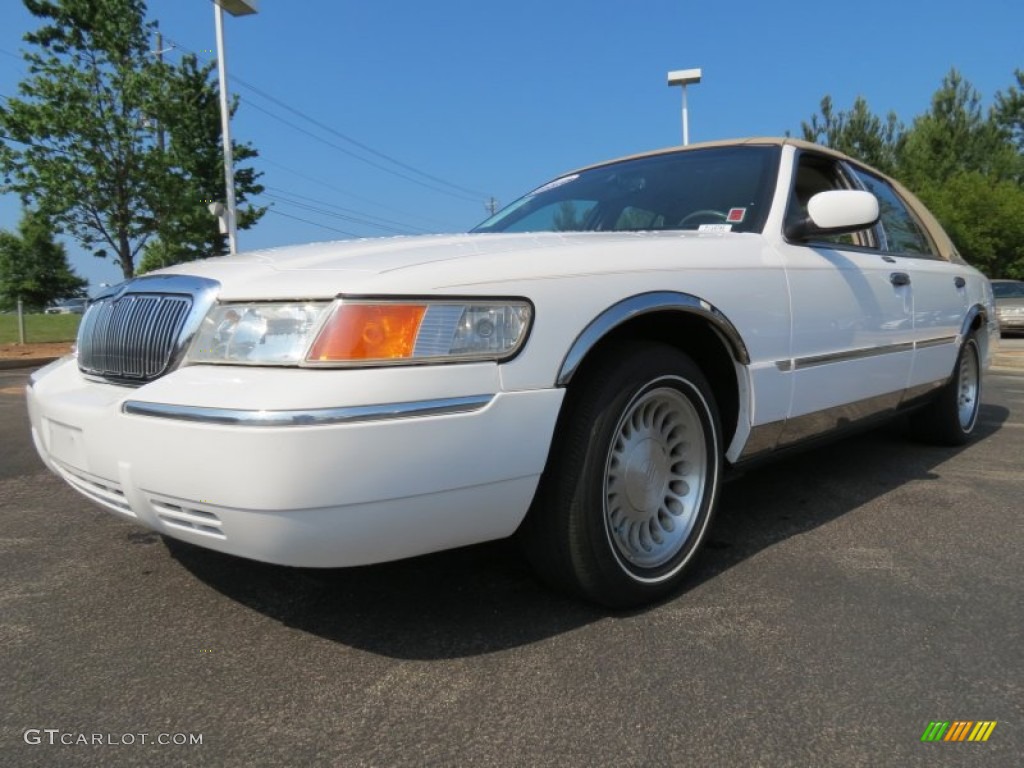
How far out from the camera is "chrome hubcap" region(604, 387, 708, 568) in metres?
2.31

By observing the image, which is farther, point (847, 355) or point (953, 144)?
point (953, 144)

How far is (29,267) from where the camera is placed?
23328 millimetres

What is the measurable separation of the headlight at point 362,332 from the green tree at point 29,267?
24.5 meters

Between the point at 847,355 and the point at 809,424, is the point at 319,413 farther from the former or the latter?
the point at 847,355

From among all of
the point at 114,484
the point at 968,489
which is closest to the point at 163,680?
the point at 114,484

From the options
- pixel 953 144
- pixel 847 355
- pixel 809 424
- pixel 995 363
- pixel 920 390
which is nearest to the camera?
pixel 809 424

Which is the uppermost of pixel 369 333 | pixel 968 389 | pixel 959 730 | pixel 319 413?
pixel 369 333

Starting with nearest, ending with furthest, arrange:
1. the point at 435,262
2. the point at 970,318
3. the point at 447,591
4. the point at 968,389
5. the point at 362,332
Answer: the point at 362,332 < the point at 435,262 < the point at 447,591 < the point at 970,318 < the point at 968,389

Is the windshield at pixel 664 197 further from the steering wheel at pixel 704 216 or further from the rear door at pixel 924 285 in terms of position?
the rear door at pixel 924 285

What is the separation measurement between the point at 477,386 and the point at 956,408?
4064mm

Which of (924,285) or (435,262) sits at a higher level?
(435,262)

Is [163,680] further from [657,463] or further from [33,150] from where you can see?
[33,150]

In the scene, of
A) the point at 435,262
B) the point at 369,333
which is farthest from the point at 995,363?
the point at 369,333

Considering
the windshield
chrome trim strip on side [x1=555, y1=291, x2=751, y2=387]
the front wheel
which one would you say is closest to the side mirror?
the windshield
